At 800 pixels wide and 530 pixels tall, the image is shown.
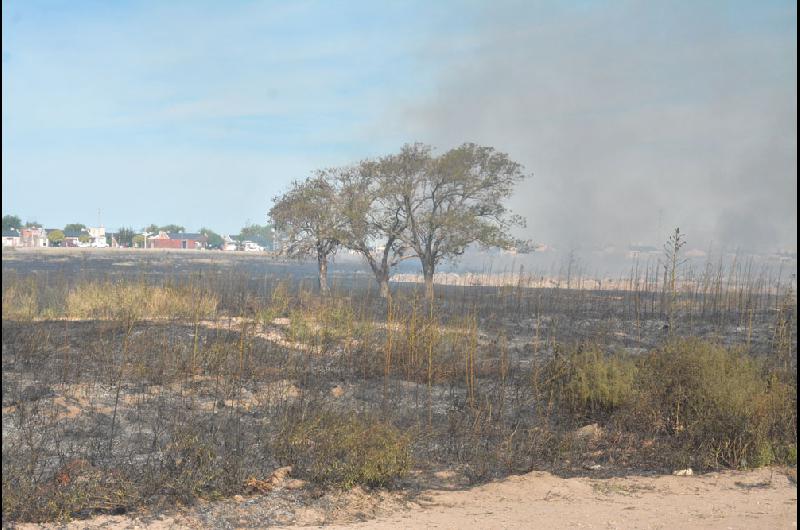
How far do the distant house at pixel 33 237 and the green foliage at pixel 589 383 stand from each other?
84.1 metres

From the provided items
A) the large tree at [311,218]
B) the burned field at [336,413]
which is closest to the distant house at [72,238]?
the large tree at [311,218]

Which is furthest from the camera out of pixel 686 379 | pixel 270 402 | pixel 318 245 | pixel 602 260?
pixel 602 260

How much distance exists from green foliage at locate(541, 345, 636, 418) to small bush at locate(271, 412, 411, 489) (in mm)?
3105

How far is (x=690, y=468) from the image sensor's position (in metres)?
8.84

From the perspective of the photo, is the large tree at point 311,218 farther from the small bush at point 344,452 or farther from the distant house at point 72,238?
the distant house at point 72,238

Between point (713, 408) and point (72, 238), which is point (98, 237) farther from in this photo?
point (713, 408)

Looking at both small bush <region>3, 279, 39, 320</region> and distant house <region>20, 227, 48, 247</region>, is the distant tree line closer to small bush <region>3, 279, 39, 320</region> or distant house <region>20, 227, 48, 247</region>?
small bush <region>3, 279, 39, 320</region>

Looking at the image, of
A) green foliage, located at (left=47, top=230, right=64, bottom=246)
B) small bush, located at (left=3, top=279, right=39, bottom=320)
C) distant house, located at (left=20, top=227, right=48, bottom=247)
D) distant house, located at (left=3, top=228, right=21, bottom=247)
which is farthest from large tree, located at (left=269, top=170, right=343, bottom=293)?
green foliage, located at (left=47, top=230, right=64, bottom=246)

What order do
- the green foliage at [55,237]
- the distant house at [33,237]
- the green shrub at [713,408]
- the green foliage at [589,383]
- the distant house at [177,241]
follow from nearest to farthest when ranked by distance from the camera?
the green shrub at [713,408] → the green foliage at [589,383] → the distant house at [33,237] → the green foliage at [55,237] → the distant house at [177,241]

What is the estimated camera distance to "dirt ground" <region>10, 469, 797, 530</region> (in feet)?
22.4

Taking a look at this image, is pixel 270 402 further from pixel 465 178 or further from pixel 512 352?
pixel 465 178

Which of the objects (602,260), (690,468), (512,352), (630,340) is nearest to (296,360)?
(512,352)

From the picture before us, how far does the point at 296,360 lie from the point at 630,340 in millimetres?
8077

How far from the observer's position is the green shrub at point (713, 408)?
29.5 feet
